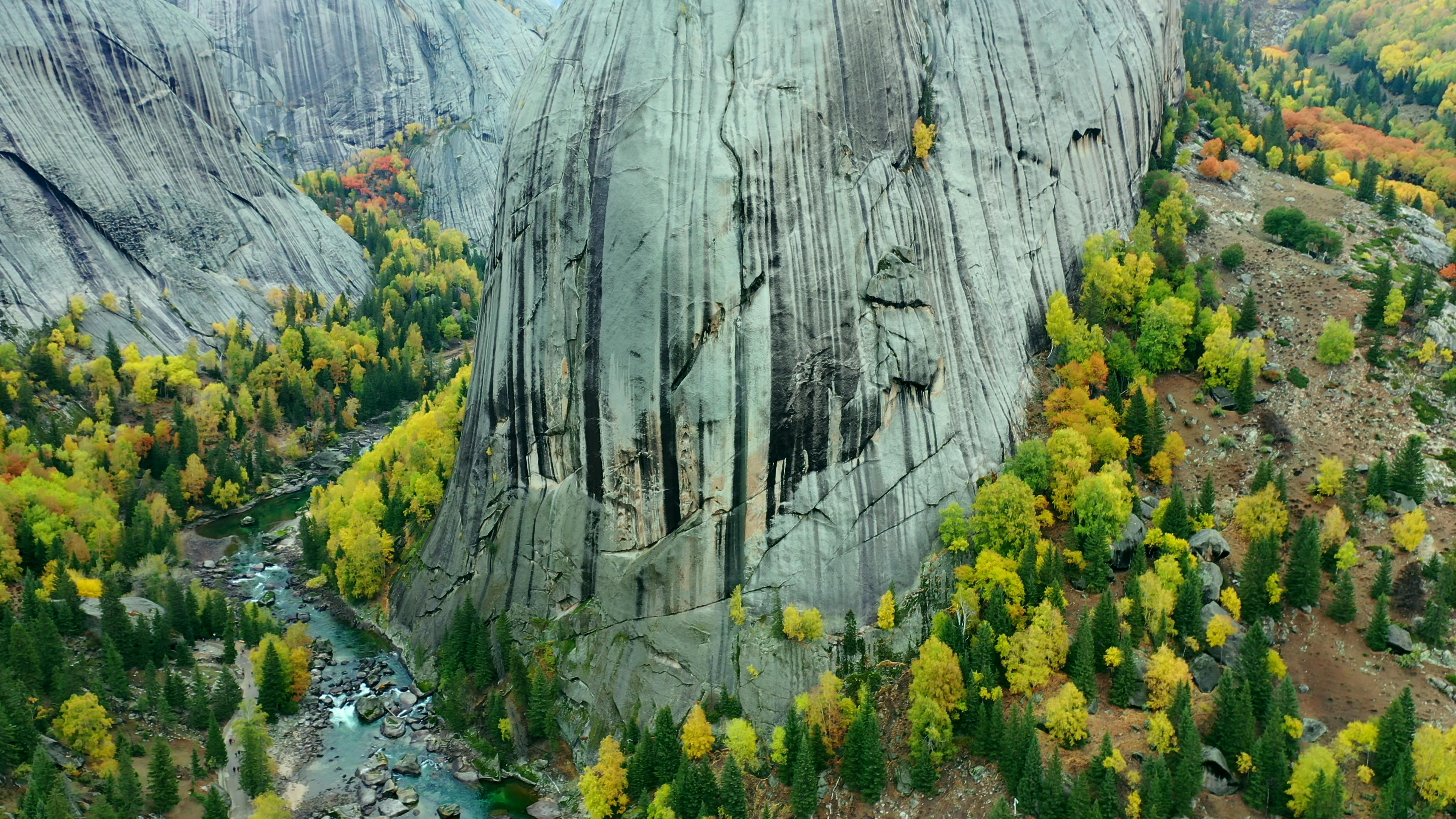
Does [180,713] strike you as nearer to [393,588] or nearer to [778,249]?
[393,588]

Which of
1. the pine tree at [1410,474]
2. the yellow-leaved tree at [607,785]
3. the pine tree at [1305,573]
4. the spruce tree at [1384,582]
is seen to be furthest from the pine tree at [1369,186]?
the yellow-leaved tree at [607,785]

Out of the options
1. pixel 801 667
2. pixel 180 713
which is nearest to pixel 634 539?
pixel 801 667

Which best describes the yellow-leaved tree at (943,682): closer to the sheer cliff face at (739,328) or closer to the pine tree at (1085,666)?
the pine tree at (1085,666)

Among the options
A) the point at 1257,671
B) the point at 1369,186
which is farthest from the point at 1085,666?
the point at 1369,186

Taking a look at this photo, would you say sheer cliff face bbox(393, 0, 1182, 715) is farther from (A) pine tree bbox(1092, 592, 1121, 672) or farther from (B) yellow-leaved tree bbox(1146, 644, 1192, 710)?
(B) yellow-leaved tree bbox(1146, 644, 1192, 710)

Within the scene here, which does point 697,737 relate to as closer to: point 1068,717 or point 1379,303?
point 1068,717

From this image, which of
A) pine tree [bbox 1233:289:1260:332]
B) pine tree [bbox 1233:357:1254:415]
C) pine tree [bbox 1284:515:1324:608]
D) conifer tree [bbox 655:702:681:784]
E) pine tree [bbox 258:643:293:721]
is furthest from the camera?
pine tree [bbox 1233:289:1260:332]

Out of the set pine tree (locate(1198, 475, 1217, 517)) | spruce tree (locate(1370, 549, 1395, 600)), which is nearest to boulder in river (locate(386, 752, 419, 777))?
pine tree (locate(1198, 475, 1217, 517))
